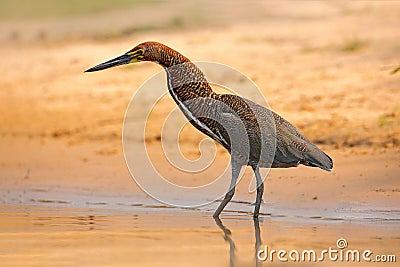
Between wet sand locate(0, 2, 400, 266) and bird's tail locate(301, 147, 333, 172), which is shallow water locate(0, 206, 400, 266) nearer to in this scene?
wet sand locate(0, 2, 400, 266)

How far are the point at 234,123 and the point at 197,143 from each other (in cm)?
343

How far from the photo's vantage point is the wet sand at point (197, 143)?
796cm

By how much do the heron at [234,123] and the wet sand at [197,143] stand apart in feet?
1.76

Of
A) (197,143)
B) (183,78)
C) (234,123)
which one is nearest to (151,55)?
(183,78)

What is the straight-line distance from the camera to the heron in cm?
848

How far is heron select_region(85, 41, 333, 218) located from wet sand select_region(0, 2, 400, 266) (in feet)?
1.76

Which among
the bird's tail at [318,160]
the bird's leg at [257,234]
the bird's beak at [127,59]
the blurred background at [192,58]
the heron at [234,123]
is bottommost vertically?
the blurred background at [192,58]

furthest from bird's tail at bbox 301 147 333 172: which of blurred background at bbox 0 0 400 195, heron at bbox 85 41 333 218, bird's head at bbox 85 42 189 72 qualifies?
blurred background at bbox 0 0 400 195

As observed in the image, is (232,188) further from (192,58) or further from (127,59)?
(192,58)

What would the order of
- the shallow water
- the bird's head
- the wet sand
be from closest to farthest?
the shallow water → the wet sand → the bird's head

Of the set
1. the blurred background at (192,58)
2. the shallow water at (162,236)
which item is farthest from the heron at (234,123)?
the blurred background at (192,58)

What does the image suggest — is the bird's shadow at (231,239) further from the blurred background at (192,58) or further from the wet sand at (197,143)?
the blurred background at (192,58)

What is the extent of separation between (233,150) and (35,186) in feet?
9.38

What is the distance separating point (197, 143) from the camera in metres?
11.8
